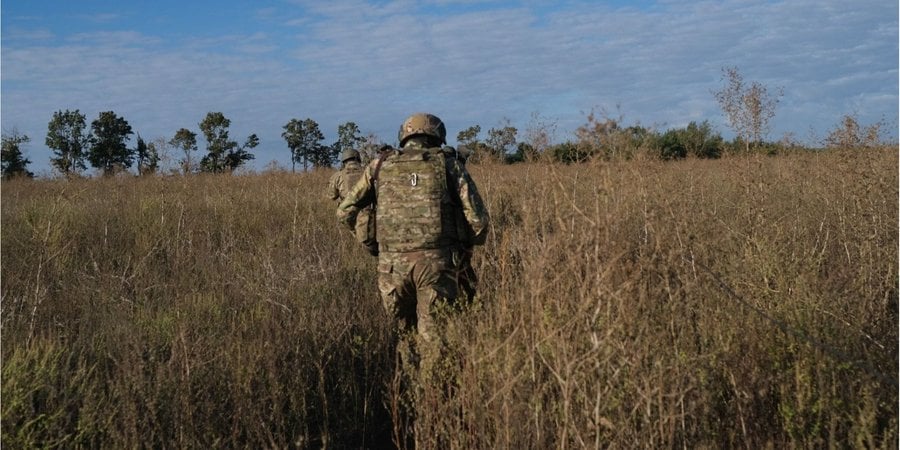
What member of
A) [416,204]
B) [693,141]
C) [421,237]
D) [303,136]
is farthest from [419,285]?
[303,136]

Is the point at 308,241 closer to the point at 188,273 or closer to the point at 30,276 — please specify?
the point at 188,273

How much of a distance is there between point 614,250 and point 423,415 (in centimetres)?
144

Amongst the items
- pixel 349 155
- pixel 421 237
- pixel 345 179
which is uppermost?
pixel 349 155

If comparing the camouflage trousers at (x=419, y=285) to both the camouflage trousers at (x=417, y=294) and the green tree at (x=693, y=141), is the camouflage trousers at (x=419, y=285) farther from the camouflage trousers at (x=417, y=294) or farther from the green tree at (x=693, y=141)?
the green tree at (x=693, y=141)

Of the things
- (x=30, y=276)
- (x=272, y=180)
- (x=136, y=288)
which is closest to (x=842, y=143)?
(x=136, y=288)

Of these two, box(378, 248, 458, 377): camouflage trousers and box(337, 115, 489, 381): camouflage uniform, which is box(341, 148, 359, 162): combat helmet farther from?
box(378, 248, 458, 377): camouflage trousers

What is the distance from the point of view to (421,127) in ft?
14.8

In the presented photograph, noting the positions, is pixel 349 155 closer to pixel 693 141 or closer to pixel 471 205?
pixel 471 205

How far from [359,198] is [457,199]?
2.34ft

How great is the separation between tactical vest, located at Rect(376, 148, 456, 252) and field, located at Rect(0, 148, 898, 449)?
53 centimetres

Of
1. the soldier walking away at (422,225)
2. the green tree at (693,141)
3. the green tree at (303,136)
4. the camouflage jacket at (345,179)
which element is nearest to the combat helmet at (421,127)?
the soldier walking away at (422,225)

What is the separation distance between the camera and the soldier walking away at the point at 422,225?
424 cm

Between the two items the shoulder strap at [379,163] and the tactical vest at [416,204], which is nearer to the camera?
the tactical vest at [416,204]

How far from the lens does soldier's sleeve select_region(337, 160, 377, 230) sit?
4.59 meters
